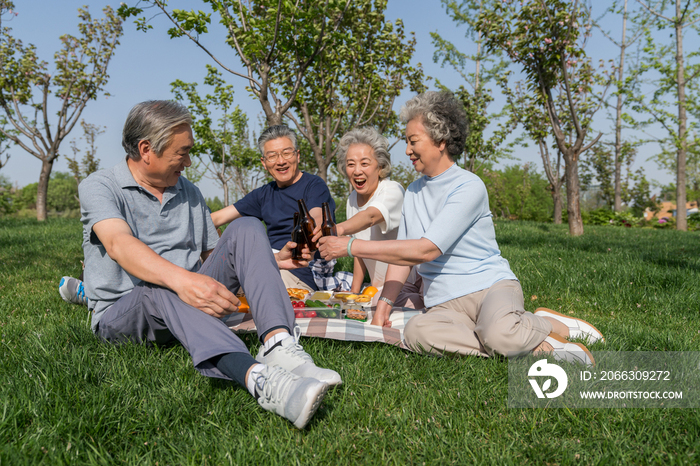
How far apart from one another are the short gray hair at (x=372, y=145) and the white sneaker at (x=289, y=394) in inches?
109

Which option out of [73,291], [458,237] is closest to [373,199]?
[458,237]

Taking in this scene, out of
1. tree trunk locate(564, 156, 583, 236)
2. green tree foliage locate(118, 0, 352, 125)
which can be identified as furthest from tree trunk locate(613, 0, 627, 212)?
green tree foliage locate(118, 0, 352, 125)

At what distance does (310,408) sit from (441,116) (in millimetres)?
2262

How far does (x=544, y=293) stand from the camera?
15.5 ft

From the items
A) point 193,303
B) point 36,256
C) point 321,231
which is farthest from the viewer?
point 36,256

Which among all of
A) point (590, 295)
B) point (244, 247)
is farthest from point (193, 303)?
point (590, 295)

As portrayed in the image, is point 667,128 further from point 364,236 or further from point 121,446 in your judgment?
point 121,446

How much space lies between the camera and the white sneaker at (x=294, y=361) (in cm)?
222

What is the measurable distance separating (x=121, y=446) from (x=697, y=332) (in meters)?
4.06

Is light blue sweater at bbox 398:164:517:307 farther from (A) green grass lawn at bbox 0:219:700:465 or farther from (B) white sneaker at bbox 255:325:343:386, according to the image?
(B) white sneaker at bbox 255:325:343:386

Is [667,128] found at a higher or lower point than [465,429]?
higher

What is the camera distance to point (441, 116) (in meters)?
3.23

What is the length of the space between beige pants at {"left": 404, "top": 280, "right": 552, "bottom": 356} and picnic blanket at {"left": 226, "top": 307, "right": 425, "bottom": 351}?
0.64 feet

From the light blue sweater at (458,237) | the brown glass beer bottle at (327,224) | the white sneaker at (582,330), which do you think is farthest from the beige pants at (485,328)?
the brown glass beer bottle at (327,224)
